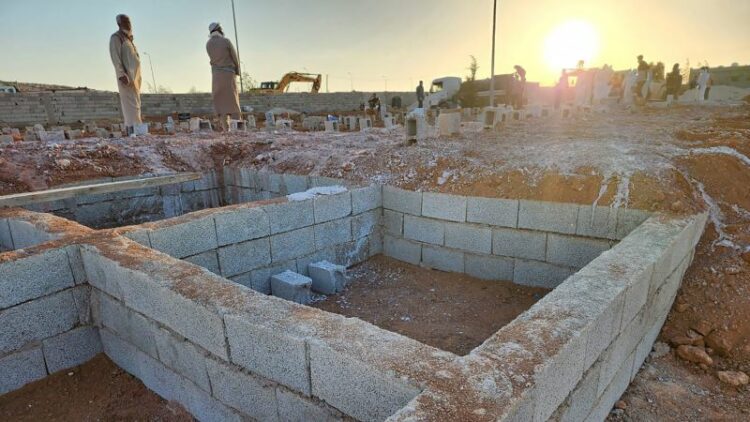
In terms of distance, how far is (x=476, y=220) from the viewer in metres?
4.89

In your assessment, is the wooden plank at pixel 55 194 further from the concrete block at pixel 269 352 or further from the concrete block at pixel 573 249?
the concrete block at pixel 573 249

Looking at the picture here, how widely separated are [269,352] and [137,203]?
18.8 feet

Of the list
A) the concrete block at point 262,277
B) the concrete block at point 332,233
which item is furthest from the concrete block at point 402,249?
the concrete block at point 262,277

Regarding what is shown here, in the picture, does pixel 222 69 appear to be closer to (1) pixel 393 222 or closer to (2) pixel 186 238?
(1) pixel 393 222

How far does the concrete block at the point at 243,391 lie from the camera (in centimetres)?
235

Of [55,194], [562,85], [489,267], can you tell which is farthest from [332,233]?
[562,85]

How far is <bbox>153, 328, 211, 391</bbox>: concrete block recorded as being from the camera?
2.69m

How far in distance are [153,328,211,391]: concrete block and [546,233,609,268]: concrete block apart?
11.6ft

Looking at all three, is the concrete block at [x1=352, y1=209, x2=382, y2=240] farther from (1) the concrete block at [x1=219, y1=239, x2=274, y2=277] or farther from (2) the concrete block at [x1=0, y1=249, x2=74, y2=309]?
(2) the concrete block at [x1=0, y1=249, x2=74, y2=309]

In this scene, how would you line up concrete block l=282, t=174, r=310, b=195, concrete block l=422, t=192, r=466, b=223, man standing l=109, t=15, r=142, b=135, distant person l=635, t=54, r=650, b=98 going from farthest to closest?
distant person l=635, t=54, r=650, b=98 → man standing l=109, t=15, r=142, b=135 → concrete block l=282, t=174, r=310, b=195 → concrete block l=422, t=192, r=466, b=223

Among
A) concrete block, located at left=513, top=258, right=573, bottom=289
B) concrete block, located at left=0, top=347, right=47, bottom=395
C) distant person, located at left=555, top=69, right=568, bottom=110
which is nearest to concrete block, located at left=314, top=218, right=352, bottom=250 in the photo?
concrete block, located at left=513, top=258, right=573, bottom=289

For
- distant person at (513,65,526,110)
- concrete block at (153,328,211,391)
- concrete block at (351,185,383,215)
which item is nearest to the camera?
concrete block at (153,328,211,391)

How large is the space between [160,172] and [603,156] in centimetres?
672

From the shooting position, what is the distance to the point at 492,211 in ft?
15.6
